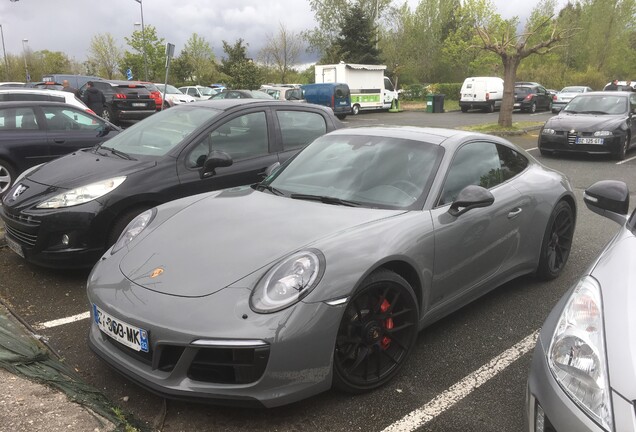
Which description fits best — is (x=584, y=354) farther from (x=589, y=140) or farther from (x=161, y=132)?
(x=589, y=140)

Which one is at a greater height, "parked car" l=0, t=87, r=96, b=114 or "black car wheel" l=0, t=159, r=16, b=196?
"parked car" l=0, t=87, r=96, b=114

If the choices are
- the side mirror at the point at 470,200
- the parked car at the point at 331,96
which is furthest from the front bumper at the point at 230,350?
the parked car at the point at 331,96

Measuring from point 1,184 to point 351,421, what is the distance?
635cm

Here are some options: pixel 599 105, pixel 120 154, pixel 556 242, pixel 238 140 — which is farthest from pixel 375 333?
pixel 599 105

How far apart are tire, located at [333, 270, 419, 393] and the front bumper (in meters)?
0.16

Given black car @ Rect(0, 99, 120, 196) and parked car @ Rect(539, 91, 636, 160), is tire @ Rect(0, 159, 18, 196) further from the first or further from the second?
parked car @ Rect(539, 91, 636, 160)

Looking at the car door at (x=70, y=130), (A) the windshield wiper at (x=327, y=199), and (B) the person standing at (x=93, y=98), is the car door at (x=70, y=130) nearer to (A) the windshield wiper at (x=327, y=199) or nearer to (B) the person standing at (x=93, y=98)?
(A) the windshield wiper at (x=327, y=199)

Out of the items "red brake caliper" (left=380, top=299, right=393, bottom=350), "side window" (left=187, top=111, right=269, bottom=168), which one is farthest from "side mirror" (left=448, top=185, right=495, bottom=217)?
"side window" (left=187, top=111, right=269, bottom=168)

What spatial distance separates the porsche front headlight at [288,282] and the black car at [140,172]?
219cm

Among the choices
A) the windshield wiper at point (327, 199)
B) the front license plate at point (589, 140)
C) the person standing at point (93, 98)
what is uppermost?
the person standing at point (93, 98)

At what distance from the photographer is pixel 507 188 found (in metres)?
3.90

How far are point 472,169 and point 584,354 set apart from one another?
2.12 metres

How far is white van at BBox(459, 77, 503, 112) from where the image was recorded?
2812 cm

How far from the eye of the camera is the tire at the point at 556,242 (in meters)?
4.32
